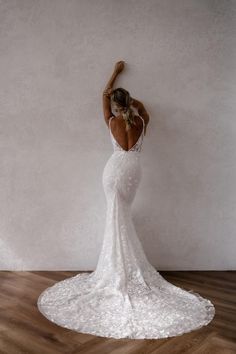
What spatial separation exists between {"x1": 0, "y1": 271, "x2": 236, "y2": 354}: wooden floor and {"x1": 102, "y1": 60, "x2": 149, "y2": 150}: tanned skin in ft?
4.74

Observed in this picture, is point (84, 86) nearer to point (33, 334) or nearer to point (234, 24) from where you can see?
point (234, 24)

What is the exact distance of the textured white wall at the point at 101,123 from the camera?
3.35m

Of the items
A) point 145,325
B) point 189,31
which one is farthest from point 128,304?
point 189,31

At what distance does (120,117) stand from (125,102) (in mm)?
138

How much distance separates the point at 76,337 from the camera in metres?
2.13

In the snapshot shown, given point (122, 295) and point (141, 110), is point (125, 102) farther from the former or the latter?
point (122, 295)

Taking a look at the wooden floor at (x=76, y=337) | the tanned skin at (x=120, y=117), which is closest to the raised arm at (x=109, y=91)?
the tanned skin at (x=120, y=117)

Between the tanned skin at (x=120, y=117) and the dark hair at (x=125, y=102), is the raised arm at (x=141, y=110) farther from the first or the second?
the dark hair at (x=125, y=102)

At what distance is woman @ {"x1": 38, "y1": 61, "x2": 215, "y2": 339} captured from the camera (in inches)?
90.7

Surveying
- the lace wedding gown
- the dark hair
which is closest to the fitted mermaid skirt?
the lace wedding gown

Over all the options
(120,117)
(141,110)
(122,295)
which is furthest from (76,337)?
(141,110)

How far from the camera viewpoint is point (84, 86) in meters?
3.40

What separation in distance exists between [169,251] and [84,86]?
1.88m

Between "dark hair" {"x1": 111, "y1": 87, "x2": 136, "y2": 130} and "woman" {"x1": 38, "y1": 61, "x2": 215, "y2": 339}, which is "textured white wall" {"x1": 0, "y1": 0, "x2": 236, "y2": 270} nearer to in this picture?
"woman" {"x1": 38, "y1": 61, "x2": 215, "y2": 339}
